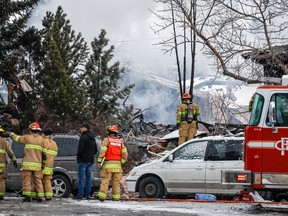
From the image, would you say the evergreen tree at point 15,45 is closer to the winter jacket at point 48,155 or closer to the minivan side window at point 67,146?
the minivan side window at point 67,146

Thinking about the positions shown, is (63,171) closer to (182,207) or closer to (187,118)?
(182,207)

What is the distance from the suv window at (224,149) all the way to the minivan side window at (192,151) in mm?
187

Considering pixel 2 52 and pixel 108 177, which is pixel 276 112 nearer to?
pixel 108 177

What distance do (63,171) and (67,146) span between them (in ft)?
2.53

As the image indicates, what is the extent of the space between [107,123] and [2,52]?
18.6 ft

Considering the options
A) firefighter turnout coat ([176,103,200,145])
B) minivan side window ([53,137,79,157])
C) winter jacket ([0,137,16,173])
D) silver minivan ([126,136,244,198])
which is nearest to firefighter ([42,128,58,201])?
winter jacket ([0,137,16,173])

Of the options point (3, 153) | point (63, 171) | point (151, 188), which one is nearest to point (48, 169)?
point (3, 153)

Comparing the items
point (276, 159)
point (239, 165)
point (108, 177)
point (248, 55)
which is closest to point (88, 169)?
point (108, 177)

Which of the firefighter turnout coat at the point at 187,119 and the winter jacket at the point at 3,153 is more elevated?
the firefighter turnout coat at the point at 187,119

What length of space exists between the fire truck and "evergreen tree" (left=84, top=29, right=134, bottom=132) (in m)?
20.4

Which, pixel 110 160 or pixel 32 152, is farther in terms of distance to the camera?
pixel 110 160

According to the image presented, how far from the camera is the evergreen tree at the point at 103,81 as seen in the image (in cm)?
3359

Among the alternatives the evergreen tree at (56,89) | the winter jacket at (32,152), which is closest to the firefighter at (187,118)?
the winter jacket at (32,152)

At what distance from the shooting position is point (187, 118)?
20.5 metres
